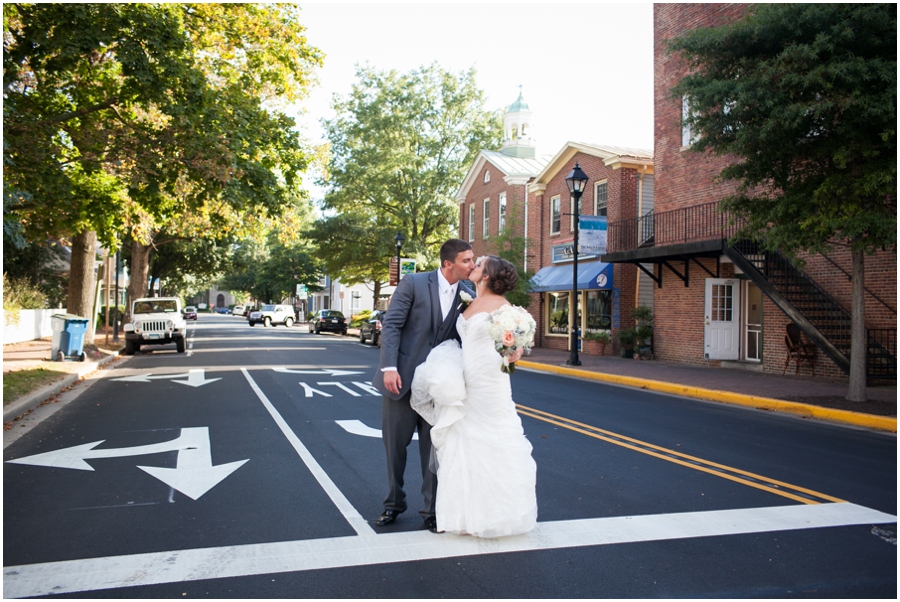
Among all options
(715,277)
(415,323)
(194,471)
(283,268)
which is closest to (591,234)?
(715,277)

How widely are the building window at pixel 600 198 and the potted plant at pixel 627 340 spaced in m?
5.07

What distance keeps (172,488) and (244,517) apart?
4.18 feet

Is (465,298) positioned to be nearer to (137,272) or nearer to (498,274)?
(498,274)

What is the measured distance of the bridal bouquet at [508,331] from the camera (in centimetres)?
460

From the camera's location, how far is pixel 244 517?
527 cm

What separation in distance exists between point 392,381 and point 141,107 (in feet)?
39.5

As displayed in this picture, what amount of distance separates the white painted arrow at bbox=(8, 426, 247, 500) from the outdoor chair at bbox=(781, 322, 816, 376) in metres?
13.1

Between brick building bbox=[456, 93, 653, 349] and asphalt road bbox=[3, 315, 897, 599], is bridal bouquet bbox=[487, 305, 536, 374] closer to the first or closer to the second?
asphalt road bbox=[3, 315, 897, 599]

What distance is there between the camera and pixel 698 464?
7.19 metres

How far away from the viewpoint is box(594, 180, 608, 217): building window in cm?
2588

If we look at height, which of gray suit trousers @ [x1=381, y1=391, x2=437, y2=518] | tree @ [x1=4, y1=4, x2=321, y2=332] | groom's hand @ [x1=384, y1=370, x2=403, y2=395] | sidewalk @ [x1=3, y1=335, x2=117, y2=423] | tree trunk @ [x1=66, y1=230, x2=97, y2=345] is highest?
tree @ [x1=4, y1=4, x2=321, y2=332]

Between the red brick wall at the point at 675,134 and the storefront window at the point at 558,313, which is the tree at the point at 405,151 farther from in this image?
the red brick wall at the point at 675,134

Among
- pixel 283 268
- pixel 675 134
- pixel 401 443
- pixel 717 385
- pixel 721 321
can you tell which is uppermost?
pixel 675 134

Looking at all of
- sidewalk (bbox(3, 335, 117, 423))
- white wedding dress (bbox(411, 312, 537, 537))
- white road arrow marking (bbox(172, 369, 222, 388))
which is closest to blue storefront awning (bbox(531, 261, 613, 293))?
white road arrow marking (bbox(172, 369, 222, 388))
